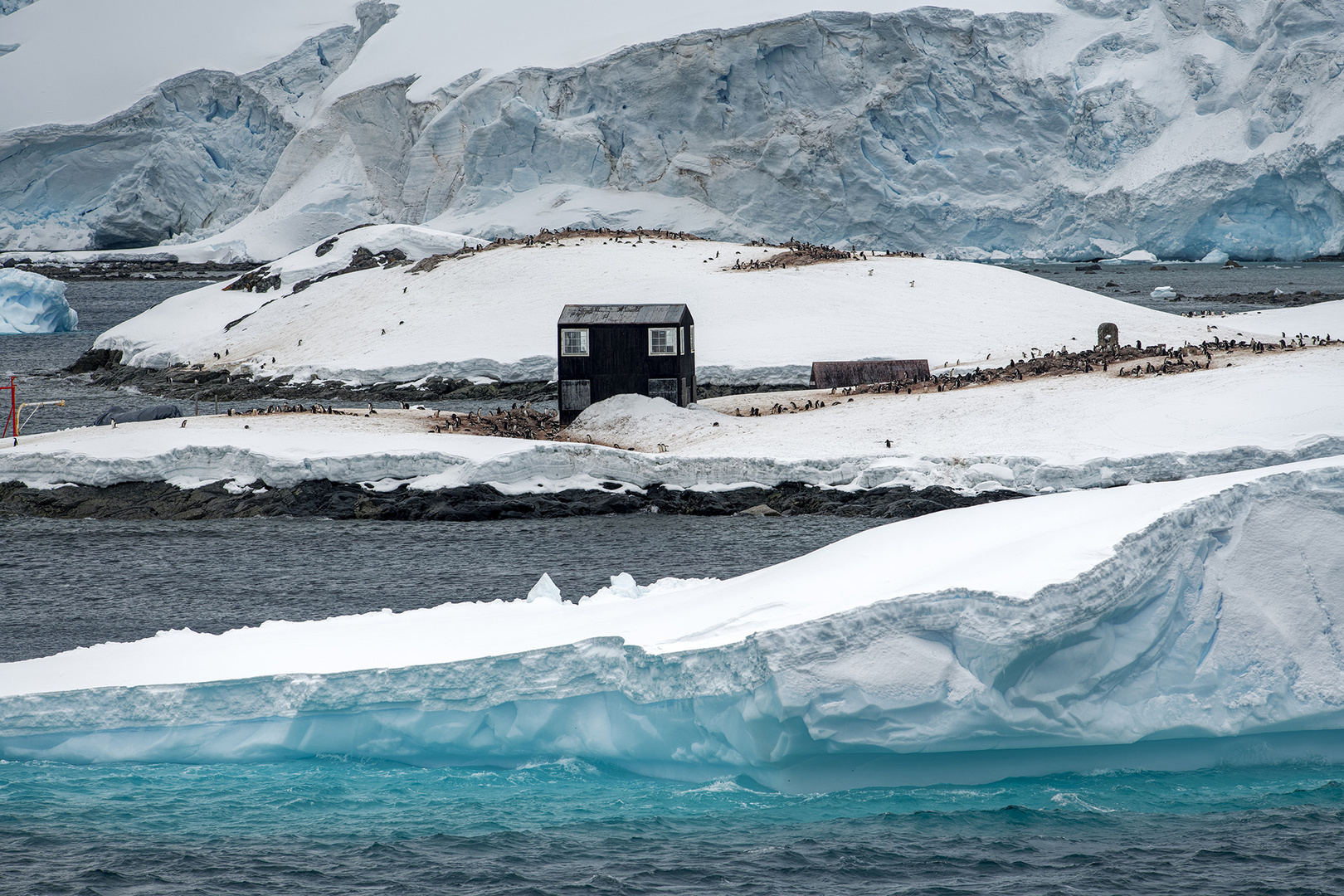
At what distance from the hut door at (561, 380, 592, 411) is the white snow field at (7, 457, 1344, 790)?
62.3 ft

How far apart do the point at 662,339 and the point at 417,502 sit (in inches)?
342

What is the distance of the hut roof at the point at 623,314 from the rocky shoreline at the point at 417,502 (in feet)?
23.1

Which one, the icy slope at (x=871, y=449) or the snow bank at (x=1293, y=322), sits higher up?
the snow bank at (x=1293, y=322)

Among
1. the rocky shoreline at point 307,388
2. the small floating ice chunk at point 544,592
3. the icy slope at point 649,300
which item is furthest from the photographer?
the icy slope at point 649,300

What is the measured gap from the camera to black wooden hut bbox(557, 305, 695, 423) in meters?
30.1

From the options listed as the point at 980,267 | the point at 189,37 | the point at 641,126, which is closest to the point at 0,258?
the point at 189,37

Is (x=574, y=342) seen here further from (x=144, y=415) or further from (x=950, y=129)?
(x=950, y=129)

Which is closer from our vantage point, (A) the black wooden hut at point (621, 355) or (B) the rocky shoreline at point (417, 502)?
(B) the rocky shoreline at point (417, 502)

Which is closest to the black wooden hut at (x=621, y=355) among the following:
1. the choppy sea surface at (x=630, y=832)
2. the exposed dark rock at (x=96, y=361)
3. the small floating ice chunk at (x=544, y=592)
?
the small floating ice chunk at (x=544, y=592)

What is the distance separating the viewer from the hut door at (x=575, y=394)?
30500mm

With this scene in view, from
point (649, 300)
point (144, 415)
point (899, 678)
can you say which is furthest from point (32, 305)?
point (899, 678)

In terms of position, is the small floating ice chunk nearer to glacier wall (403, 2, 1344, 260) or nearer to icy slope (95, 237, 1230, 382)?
icy slope (95, 237, 1230, 382)

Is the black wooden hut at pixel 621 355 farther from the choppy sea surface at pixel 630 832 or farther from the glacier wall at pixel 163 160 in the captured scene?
the glacier wall at pixel 163 160

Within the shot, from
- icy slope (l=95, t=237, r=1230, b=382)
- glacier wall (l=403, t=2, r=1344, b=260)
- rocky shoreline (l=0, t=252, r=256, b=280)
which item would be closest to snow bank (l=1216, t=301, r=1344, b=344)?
icy slope (l=95, t=237, r=1230, b=382)
